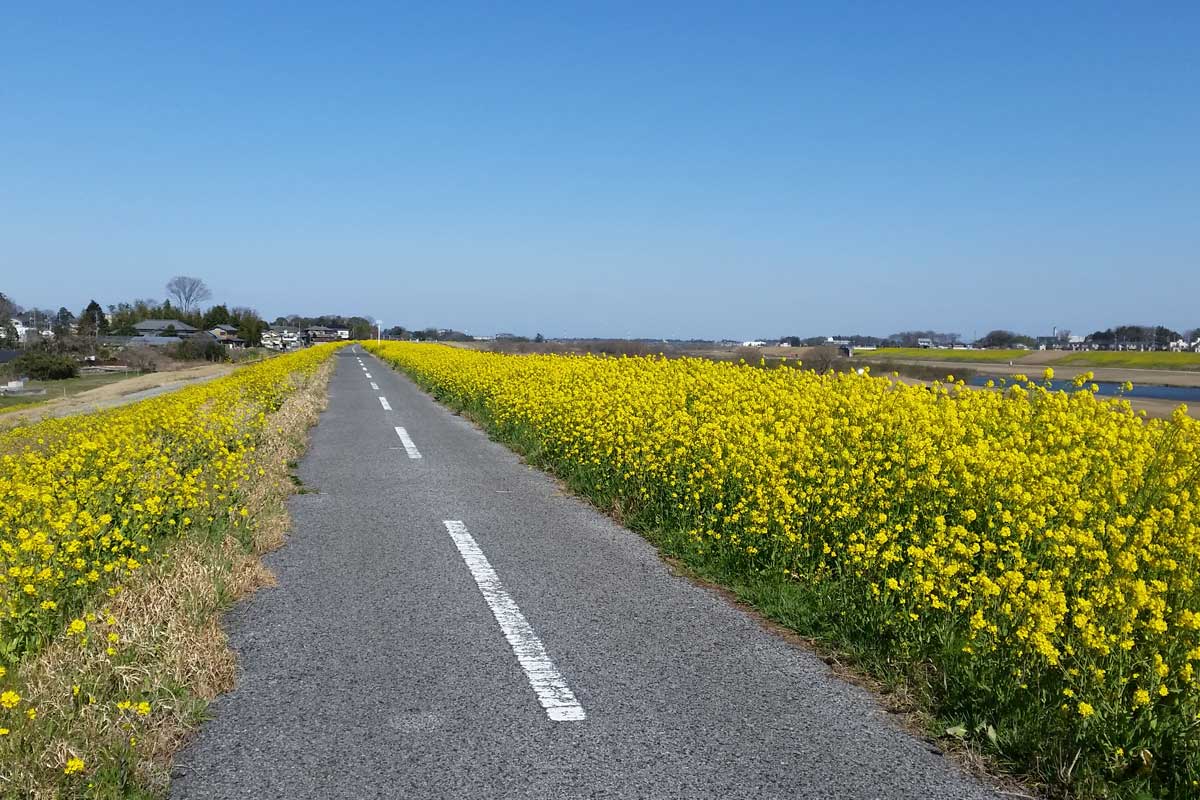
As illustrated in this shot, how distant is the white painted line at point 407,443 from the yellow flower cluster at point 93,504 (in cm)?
252

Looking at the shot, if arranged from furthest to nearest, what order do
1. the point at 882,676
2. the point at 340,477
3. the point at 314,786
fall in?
the point at 340,477
the point at 882,676
the point at 314,786

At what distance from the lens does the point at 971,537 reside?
14.2ft

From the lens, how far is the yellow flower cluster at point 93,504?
13.4 feet

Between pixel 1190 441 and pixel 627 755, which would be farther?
pixel 1190 441

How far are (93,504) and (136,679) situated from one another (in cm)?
239

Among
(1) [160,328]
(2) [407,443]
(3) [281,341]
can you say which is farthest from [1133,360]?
(1) [160,328]

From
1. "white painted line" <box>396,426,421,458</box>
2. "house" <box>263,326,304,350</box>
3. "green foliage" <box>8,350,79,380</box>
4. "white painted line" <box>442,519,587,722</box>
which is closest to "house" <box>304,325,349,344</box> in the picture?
"house" <box>263,326,304,350</box>

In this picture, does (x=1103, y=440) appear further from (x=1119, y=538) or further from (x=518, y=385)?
(x=518, y=385)

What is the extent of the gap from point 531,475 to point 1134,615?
7589 mm

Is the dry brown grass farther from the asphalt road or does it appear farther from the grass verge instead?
the grass verge

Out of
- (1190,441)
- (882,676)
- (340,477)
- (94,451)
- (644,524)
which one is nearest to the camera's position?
(882,676)

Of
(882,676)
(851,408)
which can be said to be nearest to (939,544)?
(882,676)

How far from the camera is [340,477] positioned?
31.9 feet

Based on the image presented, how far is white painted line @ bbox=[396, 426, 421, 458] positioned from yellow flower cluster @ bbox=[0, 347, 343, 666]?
8.27 ft
